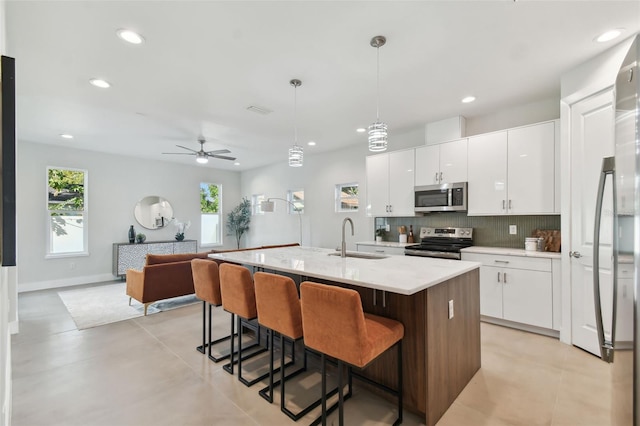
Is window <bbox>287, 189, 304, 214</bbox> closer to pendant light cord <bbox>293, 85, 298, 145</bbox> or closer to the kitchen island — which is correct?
pendant light cord <bbox>293, 85, 298, 145</bbox>

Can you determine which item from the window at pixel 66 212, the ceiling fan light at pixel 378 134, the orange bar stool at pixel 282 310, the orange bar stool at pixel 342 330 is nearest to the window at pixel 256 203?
the window at pixel 66 212

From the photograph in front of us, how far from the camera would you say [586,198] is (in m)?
2.91

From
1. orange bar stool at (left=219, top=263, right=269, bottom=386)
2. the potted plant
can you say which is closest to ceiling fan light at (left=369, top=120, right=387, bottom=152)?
orange bar stool at (left=219, top=263, right=269, bottom=386)

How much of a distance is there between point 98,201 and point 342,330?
6980 mm

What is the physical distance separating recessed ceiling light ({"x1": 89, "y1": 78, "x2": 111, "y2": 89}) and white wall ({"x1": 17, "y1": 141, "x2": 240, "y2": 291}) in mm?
3979

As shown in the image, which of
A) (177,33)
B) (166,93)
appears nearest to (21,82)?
(166,93)

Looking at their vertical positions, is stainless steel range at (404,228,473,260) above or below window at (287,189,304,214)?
below

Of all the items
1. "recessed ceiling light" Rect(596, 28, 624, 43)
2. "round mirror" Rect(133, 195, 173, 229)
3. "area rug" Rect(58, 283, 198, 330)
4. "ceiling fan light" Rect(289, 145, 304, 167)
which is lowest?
"area rug" Rect(58, 283, 198, 330)

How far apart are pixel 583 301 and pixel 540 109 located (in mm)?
2369

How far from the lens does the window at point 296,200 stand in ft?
23.3

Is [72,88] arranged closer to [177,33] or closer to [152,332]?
[177,33]

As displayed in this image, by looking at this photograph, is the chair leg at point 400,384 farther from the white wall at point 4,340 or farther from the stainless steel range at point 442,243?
the stainless steel range at point 442,243

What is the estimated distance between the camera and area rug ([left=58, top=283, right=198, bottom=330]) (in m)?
3.98

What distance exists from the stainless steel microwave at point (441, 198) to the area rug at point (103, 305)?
12.9ft
